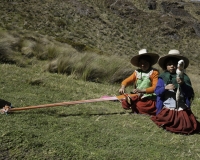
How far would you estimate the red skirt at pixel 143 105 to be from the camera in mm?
4500

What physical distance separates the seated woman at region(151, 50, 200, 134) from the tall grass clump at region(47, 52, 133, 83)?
3.07m

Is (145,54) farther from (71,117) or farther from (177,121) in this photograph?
(71,117)

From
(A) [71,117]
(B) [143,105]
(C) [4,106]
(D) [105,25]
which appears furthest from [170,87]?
(D) [105,25]

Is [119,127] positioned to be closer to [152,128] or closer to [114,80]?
[152,128]

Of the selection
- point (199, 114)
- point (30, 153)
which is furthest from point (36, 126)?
point (199, 114)

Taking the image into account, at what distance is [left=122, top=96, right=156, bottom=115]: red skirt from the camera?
4500 mm

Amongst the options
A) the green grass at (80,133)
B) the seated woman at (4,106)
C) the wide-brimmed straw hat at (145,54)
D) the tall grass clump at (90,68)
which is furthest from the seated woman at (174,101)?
the tall grass clump at (90,68)

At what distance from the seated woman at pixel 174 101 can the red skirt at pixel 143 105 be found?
0.84 ft

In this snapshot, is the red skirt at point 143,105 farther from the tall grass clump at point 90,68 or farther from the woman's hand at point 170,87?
the tall grass clump at point 90,68

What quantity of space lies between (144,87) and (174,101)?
2.32 ft

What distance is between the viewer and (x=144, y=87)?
4695 mm

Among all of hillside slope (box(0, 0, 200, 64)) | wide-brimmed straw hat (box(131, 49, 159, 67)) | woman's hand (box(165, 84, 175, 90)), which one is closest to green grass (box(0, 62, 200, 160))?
woman's hand (box(165, 84, 175, 90))

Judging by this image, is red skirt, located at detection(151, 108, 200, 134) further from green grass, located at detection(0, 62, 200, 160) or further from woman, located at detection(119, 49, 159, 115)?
woman, located at detection(119, 49, 159, 115)

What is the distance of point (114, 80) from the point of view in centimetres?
748
